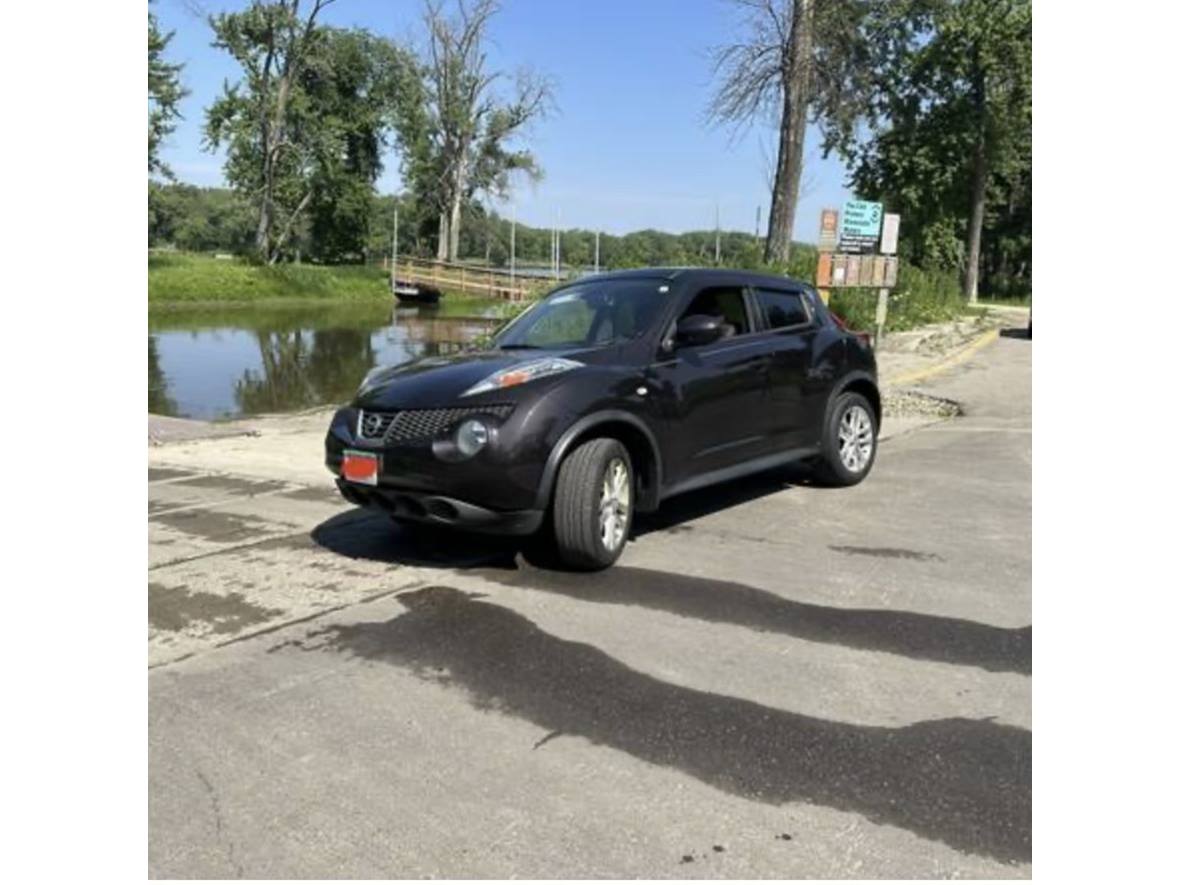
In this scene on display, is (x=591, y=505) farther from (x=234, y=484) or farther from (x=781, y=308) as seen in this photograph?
(x=234, y=484)

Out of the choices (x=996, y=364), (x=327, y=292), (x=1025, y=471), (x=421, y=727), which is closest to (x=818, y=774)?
(x=421, y=727)

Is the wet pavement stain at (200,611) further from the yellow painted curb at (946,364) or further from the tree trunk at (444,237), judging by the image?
the tree trunk at (444,237)

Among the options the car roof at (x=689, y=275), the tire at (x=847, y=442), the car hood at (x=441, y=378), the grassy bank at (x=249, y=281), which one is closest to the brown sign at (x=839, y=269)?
the tire at (x=847, y=442)

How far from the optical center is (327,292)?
52000 mm

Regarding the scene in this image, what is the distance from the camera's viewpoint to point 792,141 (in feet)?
71.2

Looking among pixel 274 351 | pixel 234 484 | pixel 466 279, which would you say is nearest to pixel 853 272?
pixel 234 484

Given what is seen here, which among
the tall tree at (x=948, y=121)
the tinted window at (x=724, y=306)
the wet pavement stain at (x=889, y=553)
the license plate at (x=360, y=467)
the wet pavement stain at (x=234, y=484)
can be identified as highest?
the tall tree at (x=948, y=121)

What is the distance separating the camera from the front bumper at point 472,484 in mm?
5133

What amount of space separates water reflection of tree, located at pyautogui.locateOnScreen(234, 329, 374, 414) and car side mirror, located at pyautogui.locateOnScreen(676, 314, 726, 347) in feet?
32.4

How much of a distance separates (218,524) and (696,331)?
11.1ft

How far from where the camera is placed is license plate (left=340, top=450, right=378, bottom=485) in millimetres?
5445

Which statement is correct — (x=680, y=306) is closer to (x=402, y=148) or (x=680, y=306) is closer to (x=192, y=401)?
(x=192, y=401)

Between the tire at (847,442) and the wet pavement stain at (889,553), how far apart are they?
154 centimetres
